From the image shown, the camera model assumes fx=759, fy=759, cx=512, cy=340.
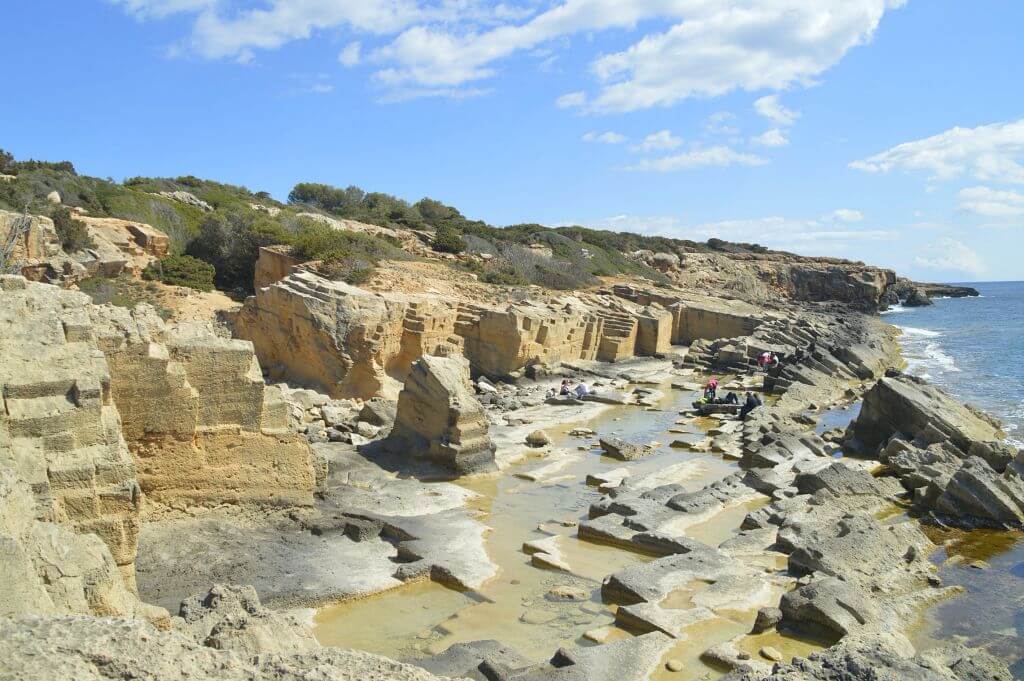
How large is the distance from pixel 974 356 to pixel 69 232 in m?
35.8

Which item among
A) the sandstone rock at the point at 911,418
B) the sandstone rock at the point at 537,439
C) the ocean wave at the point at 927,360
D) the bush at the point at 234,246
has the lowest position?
the sandstone rock at the point at 537,439

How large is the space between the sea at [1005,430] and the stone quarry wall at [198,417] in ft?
22.2

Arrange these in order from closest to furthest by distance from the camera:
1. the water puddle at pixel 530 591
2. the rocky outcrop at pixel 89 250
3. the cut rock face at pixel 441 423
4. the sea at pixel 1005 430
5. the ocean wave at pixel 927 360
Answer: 1. the water puddle at pixel 530 591
2. the sea at pixel 1005 430
3. the cut rock face at pixel 441 423
4. the rocky outcrop at pixel 89 250
5. the ocean wave at pixel 927 360

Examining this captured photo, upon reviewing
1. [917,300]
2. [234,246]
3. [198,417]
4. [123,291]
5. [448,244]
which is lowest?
[198,417]

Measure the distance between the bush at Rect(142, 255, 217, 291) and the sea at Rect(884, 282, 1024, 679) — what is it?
922 inches

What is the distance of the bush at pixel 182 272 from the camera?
25484mm

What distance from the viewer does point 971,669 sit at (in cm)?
489

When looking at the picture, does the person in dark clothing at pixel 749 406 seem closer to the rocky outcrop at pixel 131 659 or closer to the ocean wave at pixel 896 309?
the rocky outcrop at pixel 131 659

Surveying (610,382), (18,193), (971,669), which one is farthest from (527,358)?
(18,193)

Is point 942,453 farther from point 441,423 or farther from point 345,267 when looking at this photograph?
point 345,267

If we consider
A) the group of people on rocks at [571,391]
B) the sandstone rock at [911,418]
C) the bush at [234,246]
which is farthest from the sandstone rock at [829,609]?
the bush at [234,246]

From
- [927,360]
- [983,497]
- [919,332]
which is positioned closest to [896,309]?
[919,332]

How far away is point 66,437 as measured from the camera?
5.93 m

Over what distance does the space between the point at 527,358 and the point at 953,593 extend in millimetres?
14383
